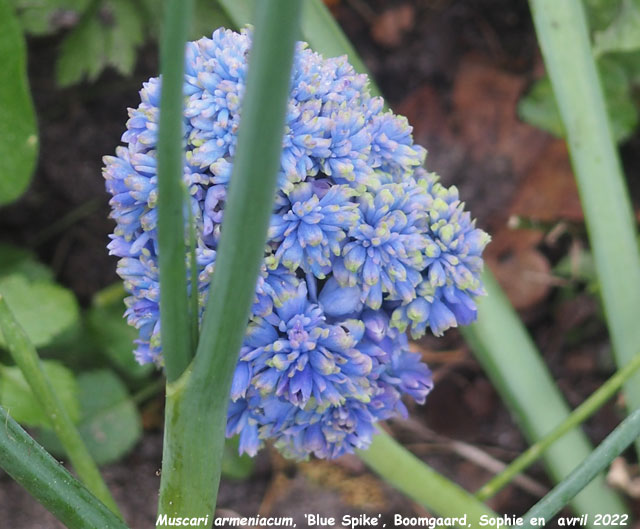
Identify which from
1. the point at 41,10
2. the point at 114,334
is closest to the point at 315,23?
the point at 41,10

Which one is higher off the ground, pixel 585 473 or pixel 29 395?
pixel 585 473

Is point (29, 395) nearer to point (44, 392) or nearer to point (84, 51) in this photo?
point (44, 392)

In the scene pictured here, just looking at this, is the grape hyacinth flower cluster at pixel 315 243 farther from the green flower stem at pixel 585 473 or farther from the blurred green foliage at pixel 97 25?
the blurred green foliage at pixel 97 25

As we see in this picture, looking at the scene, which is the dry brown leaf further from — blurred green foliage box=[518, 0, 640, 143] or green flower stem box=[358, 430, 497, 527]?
green flower stem box=[358, 430, 497, 527]

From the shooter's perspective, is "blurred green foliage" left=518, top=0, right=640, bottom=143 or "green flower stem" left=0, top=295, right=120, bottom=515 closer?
"green flower stem" left=0, top=295, right=120, bottom=515

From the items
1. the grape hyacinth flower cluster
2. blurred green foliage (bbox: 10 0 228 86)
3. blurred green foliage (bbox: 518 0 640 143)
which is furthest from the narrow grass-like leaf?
blurred green foliage (bbox: 518 0 640 143)

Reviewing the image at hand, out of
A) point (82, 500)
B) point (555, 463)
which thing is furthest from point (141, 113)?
point (555, 463)
